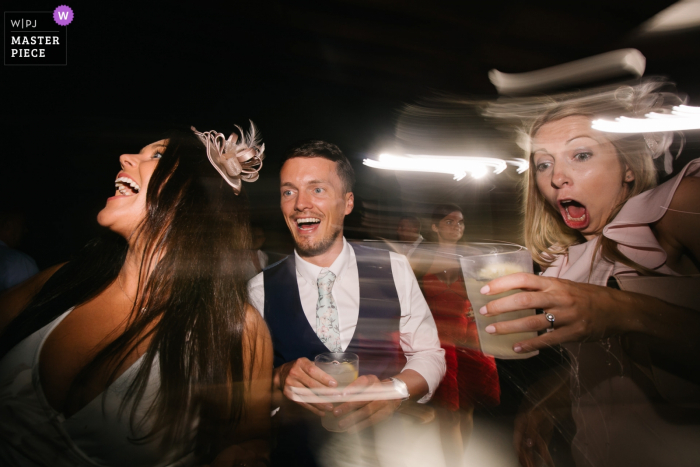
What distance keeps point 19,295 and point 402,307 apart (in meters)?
1.52

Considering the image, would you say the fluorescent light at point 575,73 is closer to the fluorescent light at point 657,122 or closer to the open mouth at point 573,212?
the fluorescent light at point 657,122

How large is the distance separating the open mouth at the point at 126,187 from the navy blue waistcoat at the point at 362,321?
60cm

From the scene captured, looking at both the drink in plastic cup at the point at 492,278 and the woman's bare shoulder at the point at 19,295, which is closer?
the drink in plastic cup at the point at 492,278

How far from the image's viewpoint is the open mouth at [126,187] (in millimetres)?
1050

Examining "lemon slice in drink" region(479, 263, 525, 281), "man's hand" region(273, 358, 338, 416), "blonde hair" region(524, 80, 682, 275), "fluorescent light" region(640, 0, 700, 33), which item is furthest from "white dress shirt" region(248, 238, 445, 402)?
"fluorescent light" region(640, 0, 700, 33)

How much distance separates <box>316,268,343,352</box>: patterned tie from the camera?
96cm

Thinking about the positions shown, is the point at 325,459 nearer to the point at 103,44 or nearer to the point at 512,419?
the point at 512,419

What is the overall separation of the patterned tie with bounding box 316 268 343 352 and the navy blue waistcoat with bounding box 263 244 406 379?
0.08ft

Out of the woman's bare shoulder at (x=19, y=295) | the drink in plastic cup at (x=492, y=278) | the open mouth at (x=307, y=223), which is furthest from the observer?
the woman's bare shoulder at (x=19, y=295)

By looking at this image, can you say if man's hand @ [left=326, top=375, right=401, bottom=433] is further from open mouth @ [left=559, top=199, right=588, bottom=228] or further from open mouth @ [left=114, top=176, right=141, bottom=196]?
open mouth @ [left=114, top=176, right=141, bottom=196]

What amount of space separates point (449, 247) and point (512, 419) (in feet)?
2.12

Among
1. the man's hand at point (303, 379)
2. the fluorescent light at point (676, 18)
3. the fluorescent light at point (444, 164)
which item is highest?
the fluorescent light at point (676, 18)

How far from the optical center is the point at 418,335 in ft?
3.23

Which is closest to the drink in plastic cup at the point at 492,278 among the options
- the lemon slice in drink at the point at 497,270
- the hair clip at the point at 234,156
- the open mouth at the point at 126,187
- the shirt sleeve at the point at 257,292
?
the lemon slice in drink at the point at 497,270
